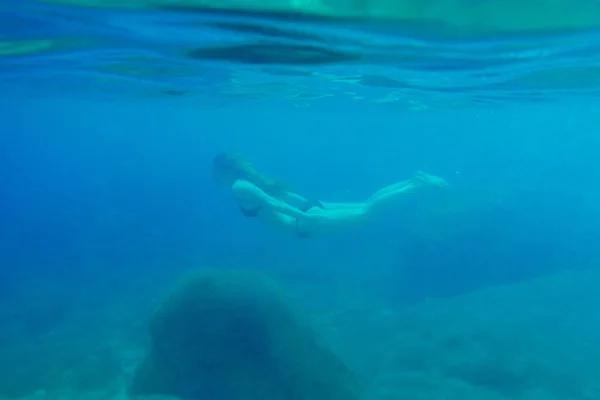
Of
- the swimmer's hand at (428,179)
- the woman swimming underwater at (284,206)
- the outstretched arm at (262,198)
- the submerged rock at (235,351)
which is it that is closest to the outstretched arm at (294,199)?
the woman swimming underwater at (284,206)

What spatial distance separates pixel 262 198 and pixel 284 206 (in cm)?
82

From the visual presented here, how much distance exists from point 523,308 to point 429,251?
498cm

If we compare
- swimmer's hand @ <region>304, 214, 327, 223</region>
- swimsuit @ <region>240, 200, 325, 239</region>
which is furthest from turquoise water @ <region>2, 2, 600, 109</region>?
swimmer's hand @ <region>304, 214, 327, 223</region>

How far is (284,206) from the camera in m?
16.1

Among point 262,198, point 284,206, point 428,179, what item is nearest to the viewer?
point 262,198

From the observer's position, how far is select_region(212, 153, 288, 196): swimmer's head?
53.7 ft

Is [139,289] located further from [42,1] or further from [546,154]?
[546,154]

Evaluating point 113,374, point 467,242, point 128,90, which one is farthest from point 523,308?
point 128,90

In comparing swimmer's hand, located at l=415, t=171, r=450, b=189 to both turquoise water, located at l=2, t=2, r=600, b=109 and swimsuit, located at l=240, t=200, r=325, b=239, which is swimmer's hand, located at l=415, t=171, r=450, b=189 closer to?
turquoise water, located at l=2, t=2, r=600, b=109

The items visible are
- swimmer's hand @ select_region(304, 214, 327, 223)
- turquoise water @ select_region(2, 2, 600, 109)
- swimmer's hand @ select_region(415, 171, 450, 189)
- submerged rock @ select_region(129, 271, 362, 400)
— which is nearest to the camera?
turquoise water @ select_region(2, 2, 600, 109)

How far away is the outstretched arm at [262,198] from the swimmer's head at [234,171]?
0.64 m

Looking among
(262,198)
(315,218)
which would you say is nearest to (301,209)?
(315,218)

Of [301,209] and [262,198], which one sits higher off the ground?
[301,209]

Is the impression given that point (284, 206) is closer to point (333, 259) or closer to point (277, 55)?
point (277, 55)
